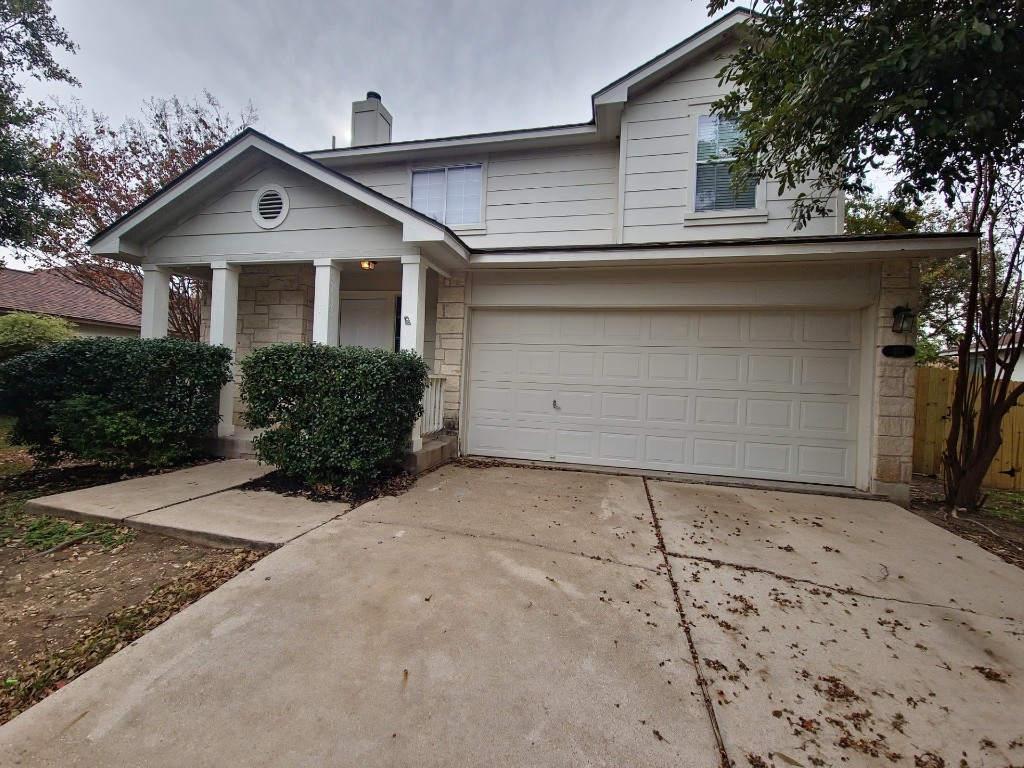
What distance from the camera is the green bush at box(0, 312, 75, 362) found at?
368 inches

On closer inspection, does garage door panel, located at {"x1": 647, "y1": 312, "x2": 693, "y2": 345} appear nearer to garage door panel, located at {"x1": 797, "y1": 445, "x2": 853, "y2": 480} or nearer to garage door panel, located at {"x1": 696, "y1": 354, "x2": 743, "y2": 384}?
garage door panel, located at {"x1": 696, "y1": 354, "x2": 743, "y2": 384}

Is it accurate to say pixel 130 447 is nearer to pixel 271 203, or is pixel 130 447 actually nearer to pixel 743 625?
pixel 271 203

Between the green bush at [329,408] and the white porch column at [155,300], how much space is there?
8.72 ft

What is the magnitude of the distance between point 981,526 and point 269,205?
9.49 meters

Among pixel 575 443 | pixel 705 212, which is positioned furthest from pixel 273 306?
pixel 705 212

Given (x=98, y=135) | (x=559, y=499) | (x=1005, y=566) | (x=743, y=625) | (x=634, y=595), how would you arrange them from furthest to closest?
(x=98, y=135) < (x=559, y=499) < (x=1005, y=566) < (x=634, y=595) < (x=743, y=625)

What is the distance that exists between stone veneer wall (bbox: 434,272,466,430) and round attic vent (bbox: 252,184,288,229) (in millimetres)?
2341

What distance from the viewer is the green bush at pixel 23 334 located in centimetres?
935

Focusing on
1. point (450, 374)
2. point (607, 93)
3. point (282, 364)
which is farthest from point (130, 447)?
point (607, 93)

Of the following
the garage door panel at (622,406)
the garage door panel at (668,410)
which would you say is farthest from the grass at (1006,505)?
the garage door panel at (622,406)

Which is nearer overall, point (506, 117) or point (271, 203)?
point (271, 203)

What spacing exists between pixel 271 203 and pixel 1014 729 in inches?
310

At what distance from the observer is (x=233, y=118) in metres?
10.8

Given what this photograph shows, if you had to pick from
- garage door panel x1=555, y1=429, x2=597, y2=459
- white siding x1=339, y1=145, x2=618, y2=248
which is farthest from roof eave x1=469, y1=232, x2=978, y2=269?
garage door panel x1=555, y1=429, x2=597, y2=459
